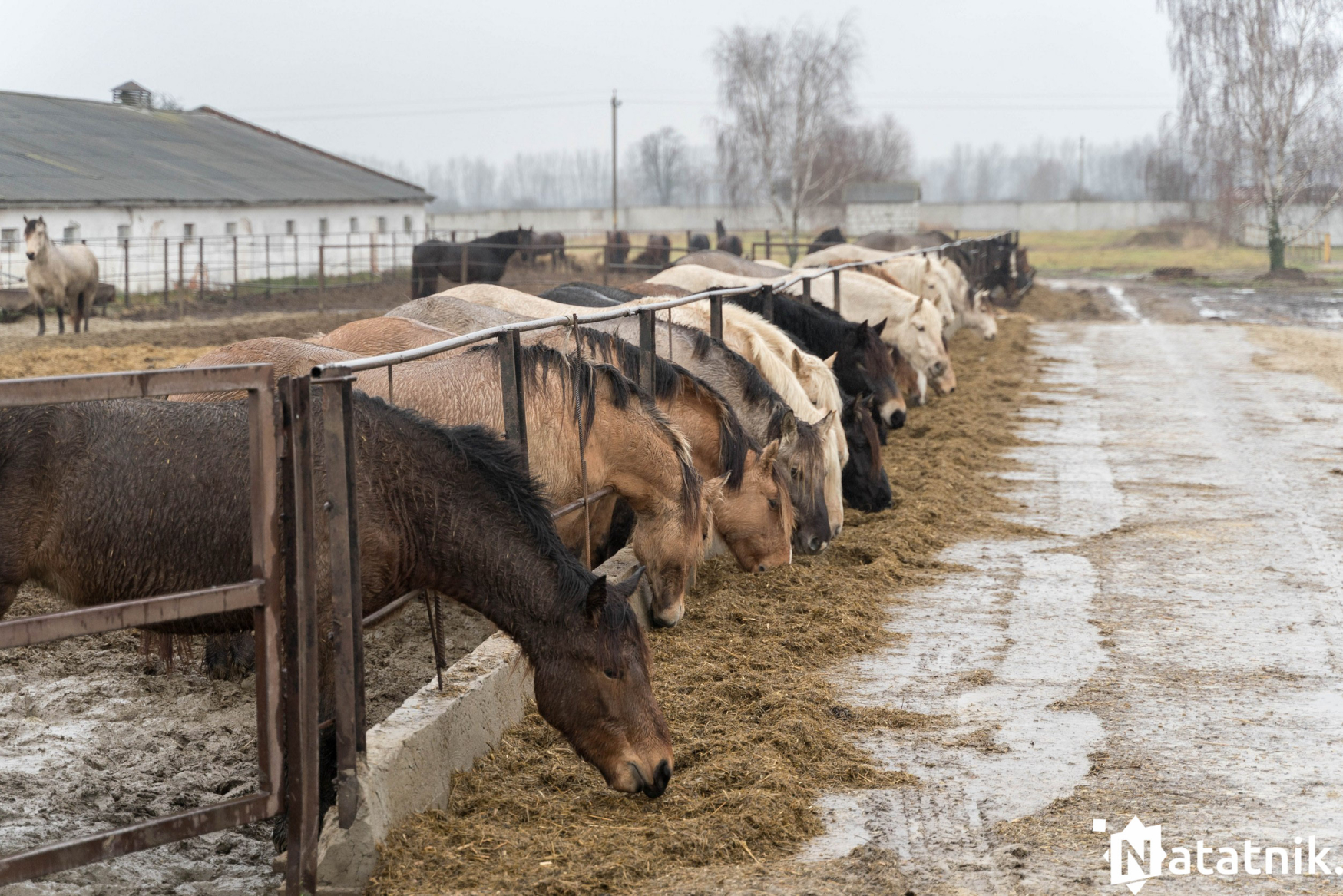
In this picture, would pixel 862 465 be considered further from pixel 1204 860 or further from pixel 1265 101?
pixel 1265 101

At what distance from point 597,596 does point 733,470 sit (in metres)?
2.33

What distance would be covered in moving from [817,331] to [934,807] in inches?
245

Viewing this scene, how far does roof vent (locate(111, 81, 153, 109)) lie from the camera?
4347cm

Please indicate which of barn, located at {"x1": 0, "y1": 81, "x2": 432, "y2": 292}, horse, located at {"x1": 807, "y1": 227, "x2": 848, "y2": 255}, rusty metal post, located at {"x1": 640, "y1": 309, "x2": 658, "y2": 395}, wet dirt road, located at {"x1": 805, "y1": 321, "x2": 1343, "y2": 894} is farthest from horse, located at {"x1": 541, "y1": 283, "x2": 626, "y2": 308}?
horse, located at {"x1": 807, "y1": 227, "x2": 848, "y2": 255}

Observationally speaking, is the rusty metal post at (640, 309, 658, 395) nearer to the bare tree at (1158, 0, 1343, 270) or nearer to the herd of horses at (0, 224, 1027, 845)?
the herd of horses at (0, 224, 1027, 845)

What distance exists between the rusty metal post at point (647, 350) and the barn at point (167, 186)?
2197 cm

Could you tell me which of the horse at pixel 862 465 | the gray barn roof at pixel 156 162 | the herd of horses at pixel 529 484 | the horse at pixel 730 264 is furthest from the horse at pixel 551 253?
the herd of horses at pixel 529 484

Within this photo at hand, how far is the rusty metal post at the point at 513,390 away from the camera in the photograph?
4.34 m

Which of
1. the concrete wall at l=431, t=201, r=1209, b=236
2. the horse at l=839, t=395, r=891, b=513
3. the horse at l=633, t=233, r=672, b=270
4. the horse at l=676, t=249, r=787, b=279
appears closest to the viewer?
the horse at l=839, t=395, r=891, b=513

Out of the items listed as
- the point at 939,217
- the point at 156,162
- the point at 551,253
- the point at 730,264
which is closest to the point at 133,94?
the point at 156,162

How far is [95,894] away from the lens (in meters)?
3.35

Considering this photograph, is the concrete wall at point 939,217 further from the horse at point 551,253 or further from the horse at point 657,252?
the horse at point 551,253

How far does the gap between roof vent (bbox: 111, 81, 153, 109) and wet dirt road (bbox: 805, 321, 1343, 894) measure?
41694 mm

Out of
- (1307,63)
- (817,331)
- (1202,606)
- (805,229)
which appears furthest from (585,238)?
(1202,606)
